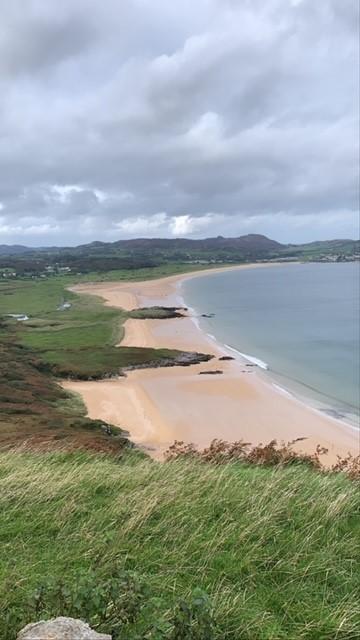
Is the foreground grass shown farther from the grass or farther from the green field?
the grass

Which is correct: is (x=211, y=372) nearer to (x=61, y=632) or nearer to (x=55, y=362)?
(x=55, y=362)

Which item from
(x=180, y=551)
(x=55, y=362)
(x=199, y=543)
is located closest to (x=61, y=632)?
(x=180, y=551)

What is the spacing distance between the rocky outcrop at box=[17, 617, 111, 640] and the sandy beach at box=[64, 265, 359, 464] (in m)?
20.4

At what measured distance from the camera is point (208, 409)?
34406 millimetres

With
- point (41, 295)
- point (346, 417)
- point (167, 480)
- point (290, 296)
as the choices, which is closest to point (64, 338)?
point (346, 417)

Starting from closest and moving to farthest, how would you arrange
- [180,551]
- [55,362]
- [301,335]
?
1. [180,551]
2. [55,362]
3. [301,335]

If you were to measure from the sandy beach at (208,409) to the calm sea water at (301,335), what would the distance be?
270 centimetres

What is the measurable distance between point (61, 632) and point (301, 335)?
215 ft

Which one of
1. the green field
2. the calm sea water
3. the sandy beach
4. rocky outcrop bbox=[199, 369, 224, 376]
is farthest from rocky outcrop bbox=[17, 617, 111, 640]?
rocky outcrop bbox=[199, 369, 224, 376]

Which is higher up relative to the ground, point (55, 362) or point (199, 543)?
point (199, 543)

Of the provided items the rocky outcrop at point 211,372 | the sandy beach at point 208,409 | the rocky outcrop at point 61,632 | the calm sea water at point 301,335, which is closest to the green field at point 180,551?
the rocky outcrop at point 61,632

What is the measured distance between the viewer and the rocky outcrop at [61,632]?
355 cm

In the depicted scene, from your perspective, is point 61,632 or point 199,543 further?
point 199,543

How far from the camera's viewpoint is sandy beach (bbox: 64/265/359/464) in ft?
93.0
